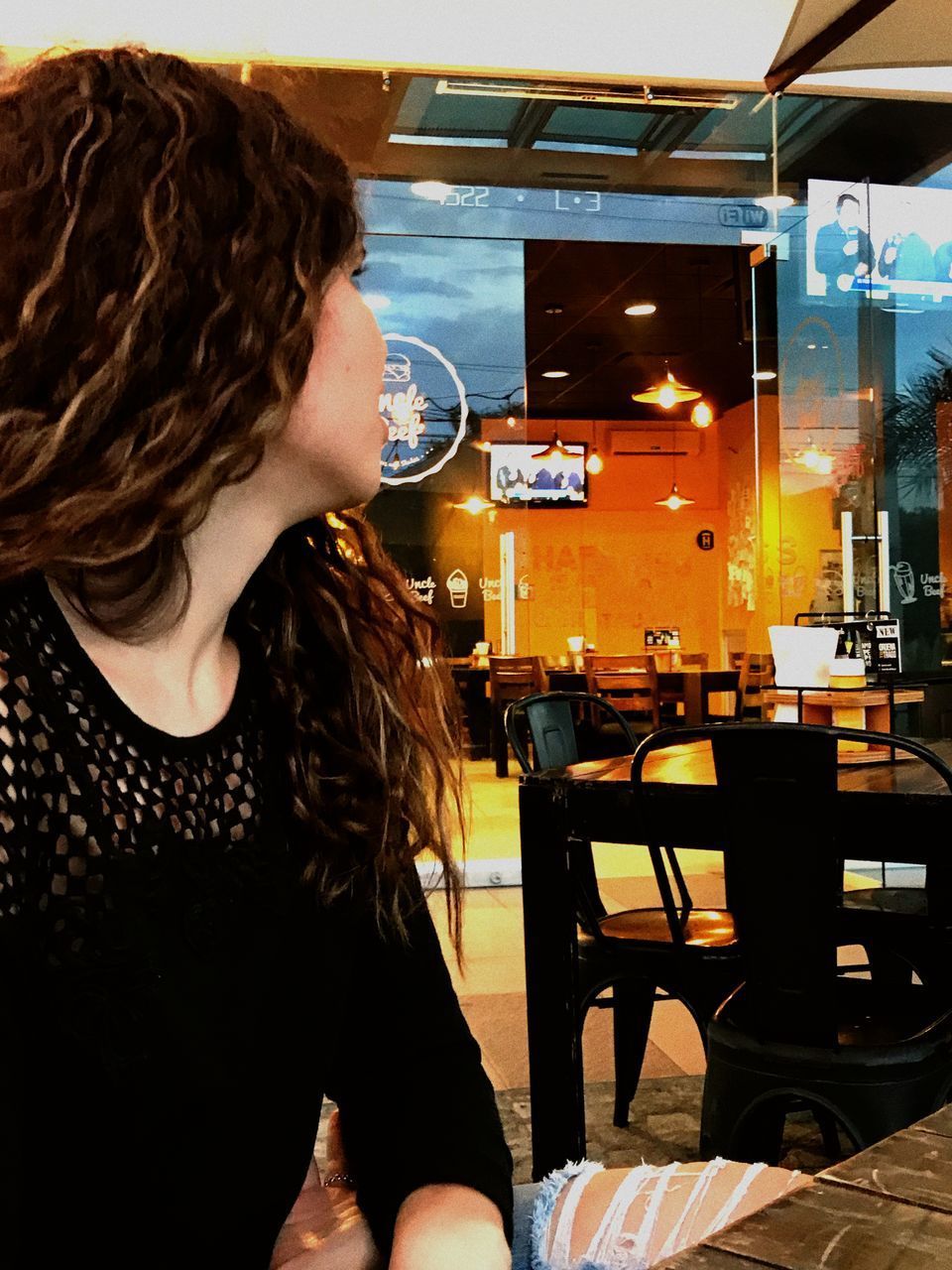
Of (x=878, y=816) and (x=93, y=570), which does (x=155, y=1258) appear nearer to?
(x=93, y=570)

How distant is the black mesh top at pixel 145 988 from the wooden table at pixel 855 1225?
1.18 ft

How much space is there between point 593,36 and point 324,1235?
5.38 metres

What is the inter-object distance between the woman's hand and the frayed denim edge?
12 centimetres

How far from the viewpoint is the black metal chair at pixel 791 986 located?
6.24ft

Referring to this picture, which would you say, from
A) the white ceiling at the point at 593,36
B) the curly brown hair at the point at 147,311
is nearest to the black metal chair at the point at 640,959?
the curly brown hair at the point at 147,311

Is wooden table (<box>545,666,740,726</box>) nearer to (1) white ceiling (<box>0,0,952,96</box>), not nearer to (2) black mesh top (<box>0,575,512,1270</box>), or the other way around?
(1) white ceiling (<box>0,0,952,96</box>)

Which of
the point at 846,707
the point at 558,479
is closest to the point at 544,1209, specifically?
the point at 846,707

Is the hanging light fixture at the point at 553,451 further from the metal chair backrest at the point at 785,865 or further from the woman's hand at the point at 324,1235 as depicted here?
the woman's hand at the point at 324,1235

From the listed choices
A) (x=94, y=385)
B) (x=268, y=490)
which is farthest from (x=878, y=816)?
(x=94, y=385)

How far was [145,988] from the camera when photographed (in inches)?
29.7

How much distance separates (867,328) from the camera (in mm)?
5633

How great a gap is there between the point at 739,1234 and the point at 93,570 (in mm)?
561

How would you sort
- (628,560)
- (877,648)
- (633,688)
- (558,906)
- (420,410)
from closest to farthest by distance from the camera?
(558,906), (877,648), (420,410), (633,688), (628,560)

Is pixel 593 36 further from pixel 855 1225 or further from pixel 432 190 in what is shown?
pixel 855 1225
